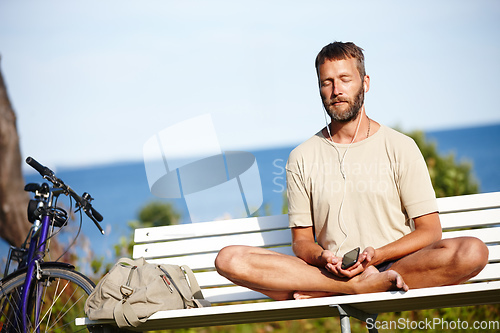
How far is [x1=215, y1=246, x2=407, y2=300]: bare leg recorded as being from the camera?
313 centimetres

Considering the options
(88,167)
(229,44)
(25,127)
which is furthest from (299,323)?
(88,167)

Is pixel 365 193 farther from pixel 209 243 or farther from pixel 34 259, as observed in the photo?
pixel 34 259

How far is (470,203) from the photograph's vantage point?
12.9 ft

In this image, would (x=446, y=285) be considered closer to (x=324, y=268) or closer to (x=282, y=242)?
(x=324, y=268)

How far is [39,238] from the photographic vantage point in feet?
12.8

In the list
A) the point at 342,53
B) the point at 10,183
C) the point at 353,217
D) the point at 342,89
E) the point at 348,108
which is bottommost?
the point at 353,217

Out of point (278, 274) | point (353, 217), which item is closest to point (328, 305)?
point (278, 274)

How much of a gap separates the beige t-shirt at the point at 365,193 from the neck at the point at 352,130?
0.18ft

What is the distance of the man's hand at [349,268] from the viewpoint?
3.07 m

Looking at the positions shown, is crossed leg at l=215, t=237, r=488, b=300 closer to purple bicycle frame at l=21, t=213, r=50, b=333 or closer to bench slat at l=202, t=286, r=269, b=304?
bench slat at l=202, t=286, r=269, b=304

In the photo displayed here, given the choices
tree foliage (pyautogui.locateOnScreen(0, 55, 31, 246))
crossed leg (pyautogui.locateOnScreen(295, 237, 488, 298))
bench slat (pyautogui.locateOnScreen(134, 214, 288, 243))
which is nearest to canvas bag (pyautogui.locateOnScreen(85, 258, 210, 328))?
bench slat (pyautogui.locateOnScreen(134, 214, 288, 243))

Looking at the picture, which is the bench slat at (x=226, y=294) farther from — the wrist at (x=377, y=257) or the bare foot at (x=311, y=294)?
the wrist at (x=377, y=257)

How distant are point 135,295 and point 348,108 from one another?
1542 mm

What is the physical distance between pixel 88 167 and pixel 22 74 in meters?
43.1
